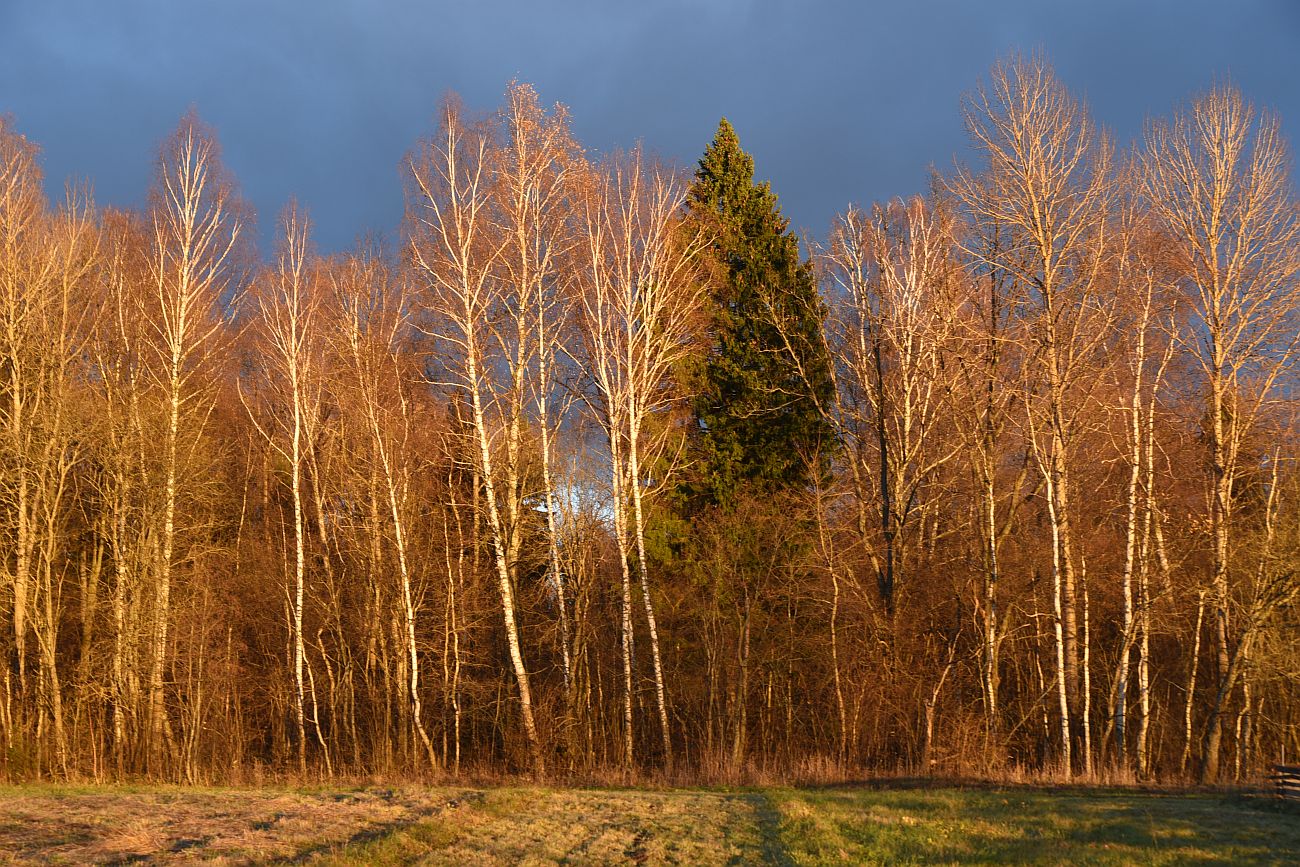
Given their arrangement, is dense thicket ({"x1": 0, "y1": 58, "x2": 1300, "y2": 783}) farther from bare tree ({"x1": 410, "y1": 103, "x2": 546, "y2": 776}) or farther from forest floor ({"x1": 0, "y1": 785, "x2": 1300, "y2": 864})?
forest floor ({"x1": 0, "y1": 785, "x2": 1300, "y2": 864})

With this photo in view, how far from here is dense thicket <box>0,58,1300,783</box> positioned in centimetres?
2156

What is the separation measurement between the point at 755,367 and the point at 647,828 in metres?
16.8

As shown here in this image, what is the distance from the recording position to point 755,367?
2700 centimetres

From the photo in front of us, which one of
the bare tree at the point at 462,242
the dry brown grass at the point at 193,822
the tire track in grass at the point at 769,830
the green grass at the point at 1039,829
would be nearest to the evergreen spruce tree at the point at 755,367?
the bare tree at the point at 462,242

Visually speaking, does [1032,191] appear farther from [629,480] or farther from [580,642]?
[580,642]

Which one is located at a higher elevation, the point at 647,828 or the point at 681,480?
the point at 681,480

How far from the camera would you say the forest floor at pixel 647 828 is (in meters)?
9.98

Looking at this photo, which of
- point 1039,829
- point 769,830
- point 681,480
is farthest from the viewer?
point 681,480

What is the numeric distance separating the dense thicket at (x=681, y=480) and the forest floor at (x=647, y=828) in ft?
19.0

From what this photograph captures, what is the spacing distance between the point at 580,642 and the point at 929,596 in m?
8.55

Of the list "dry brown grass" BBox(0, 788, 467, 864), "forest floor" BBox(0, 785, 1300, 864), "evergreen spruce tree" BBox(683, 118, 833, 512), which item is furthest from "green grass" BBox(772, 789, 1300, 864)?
"evergreen spruce tree" BBox(683, 118, 833, 512)

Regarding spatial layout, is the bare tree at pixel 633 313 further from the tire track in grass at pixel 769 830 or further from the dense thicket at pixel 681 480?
the tire track in grass at pixel 769 830

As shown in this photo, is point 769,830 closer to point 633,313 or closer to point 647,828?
point 647,828

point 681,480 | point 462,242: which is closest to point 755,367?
point 681,480
